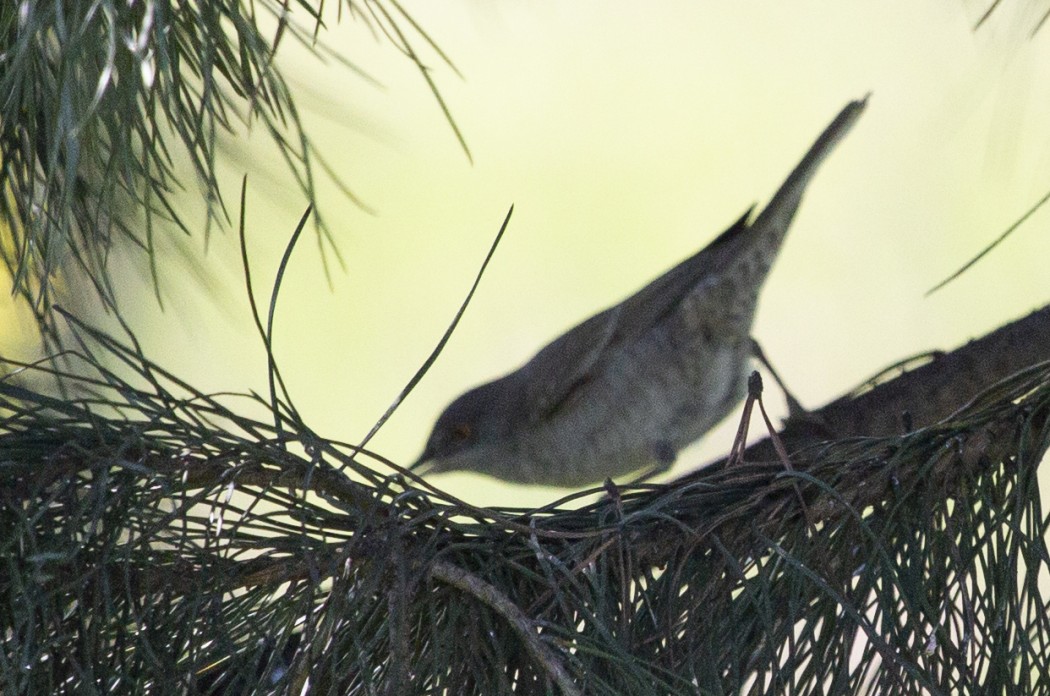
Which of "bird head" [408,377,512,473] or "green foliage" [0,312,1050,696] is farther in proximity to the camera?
"bird head" [408,377,512,473]

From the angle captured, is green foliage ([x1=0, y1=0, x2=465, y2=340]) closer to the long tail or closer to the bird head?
the long tail

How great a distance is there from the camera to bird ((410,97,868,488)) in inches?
56.2

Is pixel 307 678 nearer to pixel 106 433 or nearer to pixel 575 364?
pixel 106 433

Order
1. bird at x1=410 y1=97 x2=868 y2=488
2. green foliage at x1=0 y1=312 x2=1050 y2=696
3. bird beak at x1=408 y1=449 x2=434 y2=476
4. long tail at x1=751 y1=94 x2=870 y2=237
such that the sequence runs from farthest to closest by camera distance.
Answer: bird beak at x1=408 y1=449 x2=434 y2=476, bird at x1=410 y1=97 x2=868 y2=488, long tail at x1=751 y1=94 x2=870 y2=237, green foliage at x1=0 y1=312 x2=1050 y2=696

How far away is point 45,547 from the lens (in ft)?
1.68

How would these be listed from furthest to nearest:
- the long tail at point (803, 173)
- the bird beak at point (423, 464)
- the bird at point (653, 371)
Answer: the bird beak at point (423, 464) → the bird at point (653, 371) → the long tail at point (803, 173)

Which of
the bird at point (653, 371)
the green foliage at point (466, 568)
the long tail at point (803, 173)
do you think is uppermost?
the long tail at point (803, 173)

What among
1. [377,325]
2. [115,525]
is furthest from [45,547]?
[377,325]

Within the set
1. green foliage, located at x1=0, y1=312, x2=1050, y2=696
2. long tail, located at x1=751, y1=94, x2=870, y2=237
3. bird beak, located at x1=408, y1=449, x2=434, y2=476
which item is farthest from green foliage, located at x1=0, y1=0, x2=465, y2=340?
bird beak, located at x1=408, y1=449, x2=434, y2=476

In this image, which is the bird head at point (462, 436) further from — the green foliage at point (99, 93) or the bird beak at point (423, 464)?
the green foliage at point (99, 93)

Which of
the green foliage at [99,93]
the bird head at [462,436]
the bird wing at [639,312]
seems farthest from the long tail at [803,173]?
the green foliage at [99,93]

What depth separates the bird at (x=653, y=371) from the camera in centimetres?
143

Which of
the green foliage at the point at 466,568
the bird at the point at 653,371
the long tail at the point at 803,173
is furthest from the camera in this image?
the bird at the point at 653,371

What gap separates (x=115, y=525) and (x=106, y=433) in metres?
0.04
